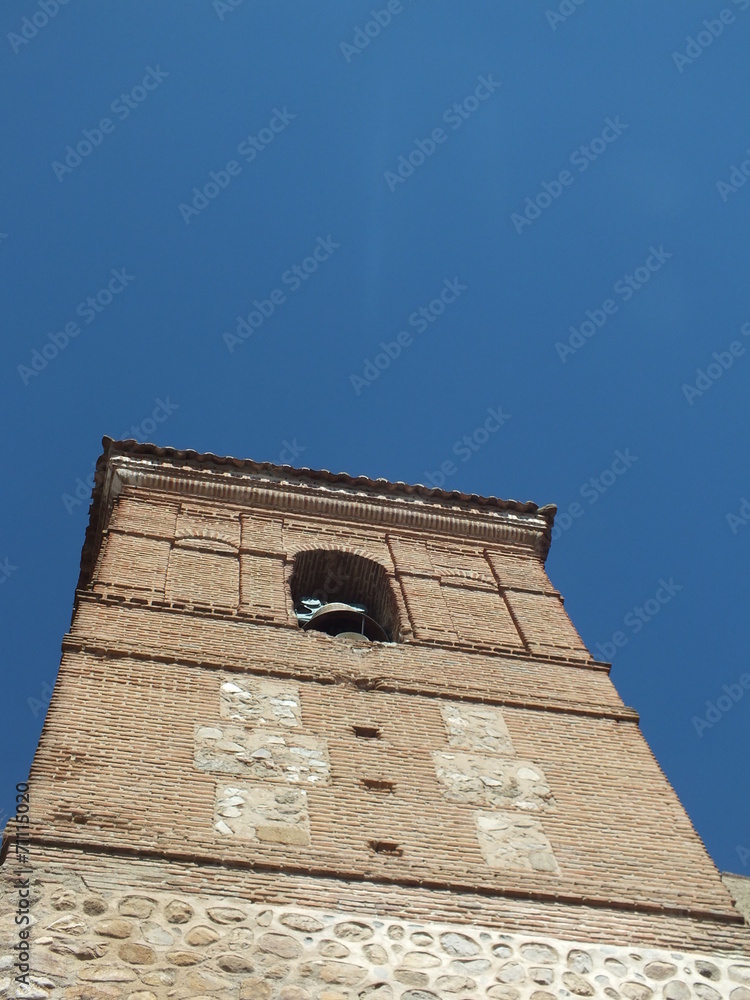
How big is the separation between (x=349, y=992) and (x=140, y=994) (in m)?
1.05

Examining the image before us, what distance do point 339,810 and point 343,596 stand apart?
5.25m

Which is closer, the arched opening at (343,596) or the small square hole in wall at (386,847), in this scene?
the small square hole in wall at (386,847)

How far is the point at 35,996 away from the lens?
581 centimetres

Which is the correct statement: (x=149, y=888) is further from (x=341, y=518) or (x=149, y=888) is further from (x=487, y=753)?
(x=341, y=518)

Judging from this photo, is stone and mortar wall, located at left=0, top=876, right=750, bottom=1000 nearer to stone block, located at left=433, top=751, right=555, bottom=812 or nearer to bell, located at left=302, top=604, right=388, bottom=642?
stone block, located at left=433, top=751, right=555, bottom=812

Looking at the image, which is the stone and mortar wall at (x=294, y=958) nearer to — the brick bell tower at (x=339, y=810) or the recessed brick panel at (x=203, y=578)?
the brick bell tower at (x=339, y=810)

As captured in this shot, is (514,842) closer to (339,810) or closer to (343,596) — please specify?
(339,810)

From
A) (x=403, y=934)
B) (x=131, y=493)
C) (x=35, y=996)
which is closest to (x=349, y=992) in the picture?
(x=403, y=934)

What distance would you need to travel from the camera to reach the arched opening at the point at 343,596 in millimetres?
12141

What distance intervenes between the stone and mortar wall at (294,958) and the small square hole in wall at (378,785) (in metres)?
1.42

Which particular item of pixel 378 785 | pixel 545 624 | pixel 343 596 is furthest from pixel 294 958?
pixel 343 596

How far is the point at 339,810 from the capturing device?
795cm

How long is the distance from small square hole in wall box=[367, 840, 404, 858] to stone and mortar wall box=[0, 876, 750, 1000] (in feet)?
2.37

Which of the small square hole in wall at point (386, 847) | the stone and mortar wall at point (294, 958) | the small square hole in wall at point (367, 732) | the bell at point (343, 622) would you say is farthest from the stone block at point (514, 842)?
the bell at point (343, 622)
